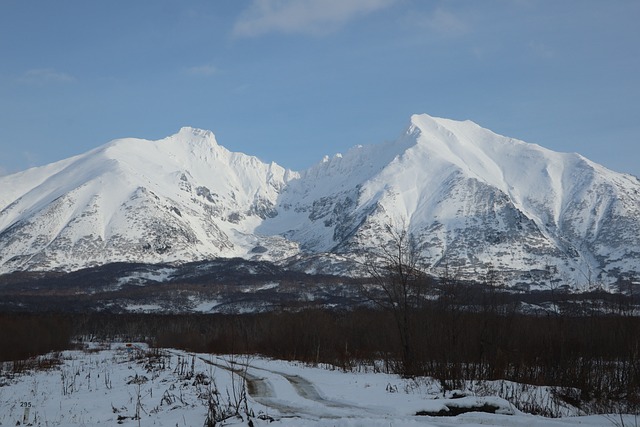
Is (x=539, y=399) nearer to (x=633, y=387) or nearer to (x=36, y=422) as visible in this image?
(x=633, y=387)

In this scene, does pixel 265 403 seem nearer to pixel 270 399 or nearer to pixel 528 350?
pixel 270 399

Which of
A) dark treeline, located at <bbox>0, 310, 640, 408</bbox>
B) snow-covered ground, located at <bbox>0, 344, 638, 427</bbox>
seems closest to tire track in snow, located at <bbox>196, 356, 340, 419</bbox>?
snow-covered ground, located at <bbox>0, 344, 638, 427</bbox>

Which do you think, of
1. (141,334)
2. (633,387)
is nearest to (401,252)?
(633,387)

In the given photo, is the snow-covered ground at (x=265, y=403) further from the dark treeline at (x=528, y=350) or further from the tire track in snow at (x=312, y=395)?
the dark treeline at (x=528, y=350)

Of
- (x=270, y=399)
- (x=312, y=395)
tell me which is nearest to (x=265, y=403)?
(x=270, y=399)

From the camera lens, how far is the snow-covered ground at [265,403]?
1478 centimetres

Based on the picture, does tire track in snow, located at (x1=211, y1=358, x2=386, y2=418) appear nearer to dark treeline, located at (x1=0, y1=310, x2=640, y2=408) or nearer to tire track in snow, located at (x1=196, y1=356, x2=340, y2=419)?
tire track in snow, located at (x1=196, y1=356, x2=340, y2=419)

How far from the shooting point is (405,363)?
31.1m

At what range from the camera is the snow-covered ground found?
1478 centimetres

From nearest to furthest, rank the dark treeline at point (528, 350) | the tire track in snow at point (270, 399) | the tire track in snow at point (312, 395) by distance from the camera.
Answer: the tire track in snow at point (270, 399) < the tire track in snow at point (312, 395) < the dark treeline at point (528, 350)

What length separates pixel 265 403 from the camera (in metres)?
19.4

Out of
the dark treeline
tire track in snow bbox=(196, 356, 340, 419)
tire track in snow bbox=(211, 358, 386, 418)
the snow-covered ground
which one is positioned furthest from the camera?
the dark treeline

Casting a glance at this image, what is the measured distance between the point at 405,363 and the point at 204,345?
198 ft

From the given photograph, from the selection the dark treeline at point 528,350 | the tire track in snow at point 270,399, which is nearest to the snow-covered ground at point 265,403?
the tire track in snow at point 270,399
